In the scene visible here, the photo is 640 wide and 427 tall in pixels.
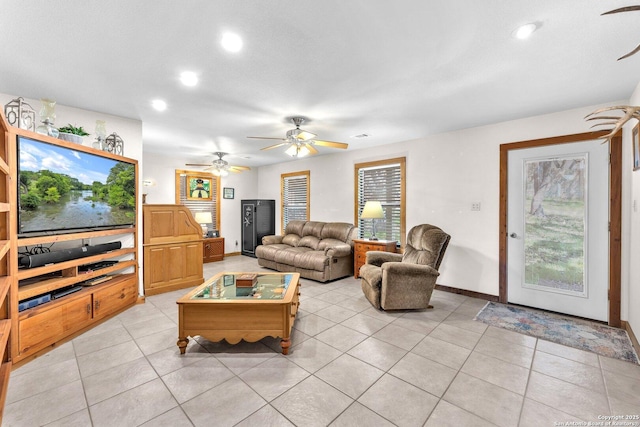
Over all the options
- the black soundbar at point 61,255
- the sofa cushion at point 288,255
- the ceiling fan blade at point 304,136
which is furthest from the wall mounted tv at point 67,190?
the sofa cushion at point 288,255

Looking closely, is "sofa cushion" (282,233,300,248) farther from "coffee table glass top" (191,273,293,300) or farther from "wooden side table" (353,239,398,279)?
"coffee table glass top" (191,273,293,300)

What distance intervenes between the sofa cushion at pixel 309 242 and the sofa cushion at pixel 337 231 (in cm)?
18

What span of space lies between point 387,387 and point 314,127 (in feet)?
10.9

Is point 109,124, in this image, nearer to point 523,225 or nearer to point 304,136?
point 304,136

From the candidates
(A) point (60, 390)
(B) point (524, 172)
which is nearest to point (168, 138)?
(A) point (60, 390)

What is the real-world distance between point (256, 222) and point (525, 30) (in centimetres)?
619

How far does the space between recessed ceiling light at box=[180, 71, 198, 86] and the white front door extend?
3.98 meters

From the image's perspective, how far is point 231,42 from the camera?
199cm

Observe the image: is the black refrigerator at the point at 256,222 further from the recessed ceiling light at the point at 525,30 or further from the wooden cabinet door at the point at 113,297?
the recessed ceiling light at the point at 525,30

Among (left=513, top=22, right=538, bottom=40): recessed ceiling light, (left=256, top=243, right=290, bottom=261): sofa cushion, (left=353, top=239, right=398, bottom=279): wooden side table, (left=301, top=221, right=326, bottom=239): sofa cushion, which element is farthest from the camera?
(left=301, top=221, right=326, bottom=239): sofa cushion

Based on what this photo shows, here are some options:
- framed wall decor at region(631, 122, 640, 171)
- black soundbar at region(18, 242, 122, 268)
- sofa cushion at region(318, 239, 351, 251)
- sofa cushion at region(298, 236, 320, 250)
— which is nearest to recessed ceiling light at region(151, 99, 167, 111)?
black soundbar at region(18, 242, 122, 268)

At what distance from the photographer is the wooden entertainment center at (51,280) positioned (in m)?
2.10

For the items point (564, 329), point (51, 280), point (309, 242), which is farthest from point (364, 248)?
point (51, 280)

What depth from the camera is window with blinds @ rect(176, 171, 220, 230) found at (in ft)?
21.2
